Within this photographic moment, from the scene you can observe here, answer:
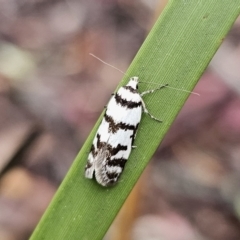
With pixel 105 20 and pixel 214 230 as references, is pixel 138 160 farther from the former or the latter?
pixel 105 20

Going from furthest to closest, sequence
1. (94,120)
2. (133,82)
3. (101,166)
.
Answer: (94,120), (101,166), (133,82)

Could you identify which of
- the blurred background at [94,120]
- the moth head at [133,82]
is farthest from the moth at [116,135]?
the blurred background at [94,120]

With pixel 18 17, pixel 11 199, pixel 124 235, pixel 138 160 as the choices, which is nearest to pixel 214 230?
pixel 124 235

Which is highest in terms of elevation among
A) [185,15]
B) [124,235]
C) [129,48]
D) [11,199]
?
[185,15]

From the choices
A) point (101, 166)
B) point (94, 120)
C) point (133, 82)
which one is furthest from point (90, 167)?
point (94, 120)

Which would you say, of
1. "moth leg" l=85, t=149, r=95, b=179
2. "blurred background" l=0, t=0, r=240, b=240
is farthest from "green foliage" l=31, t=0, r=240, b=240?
"blurred background" l=0, t=0, r=240, b=240

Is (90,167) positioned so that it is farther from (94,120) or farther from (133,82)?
(94,120)

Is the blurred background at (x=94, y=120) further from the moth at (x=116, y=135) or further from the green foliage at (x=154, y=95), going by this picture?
the green foliage at (x=154, y=95)
